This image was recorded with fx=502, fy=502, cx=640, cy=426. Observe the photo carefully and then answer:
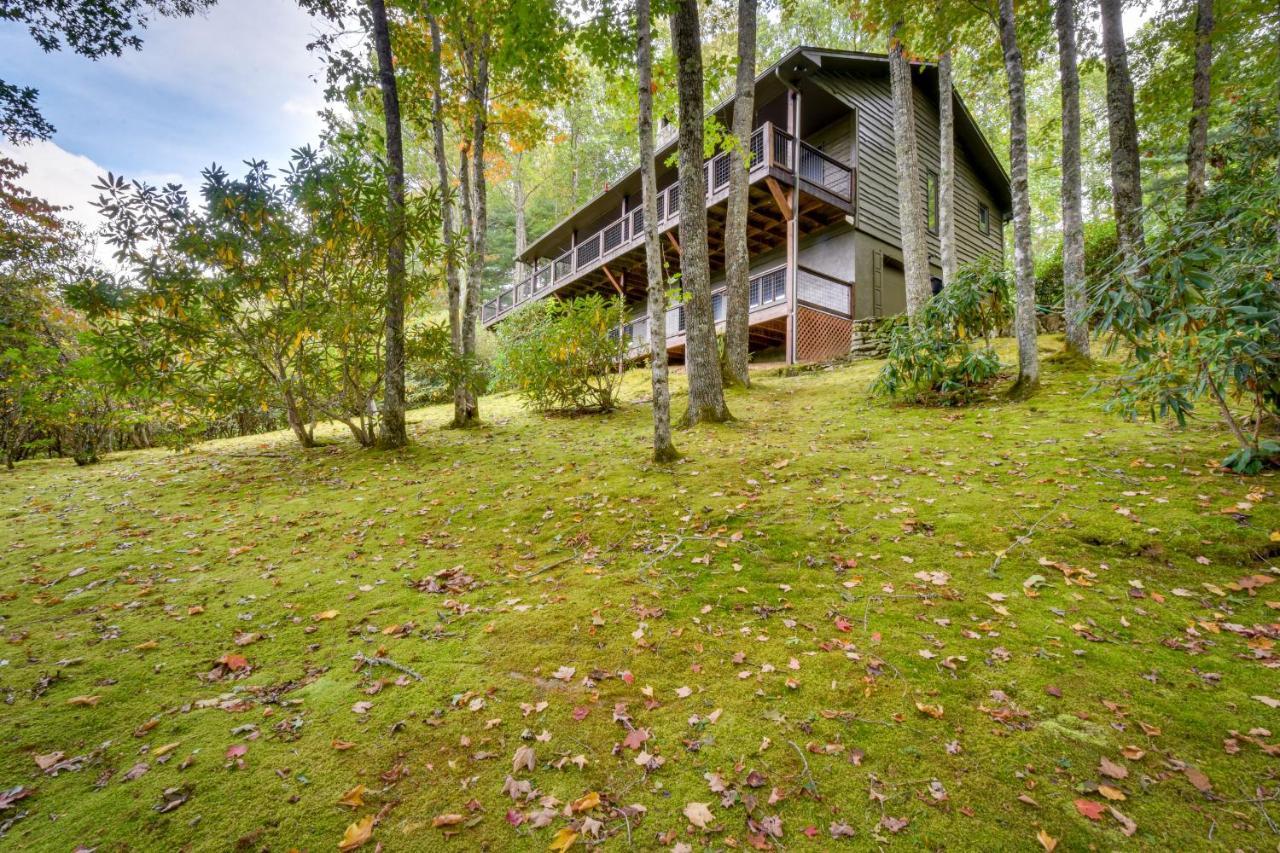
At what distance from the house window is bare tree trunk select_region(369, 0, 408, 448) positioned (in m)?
15.2

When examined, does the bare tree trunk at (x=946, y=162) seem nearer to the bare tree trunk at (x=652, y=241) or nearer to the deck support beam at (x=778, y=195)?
the deck support beam at (x=778, y=195)

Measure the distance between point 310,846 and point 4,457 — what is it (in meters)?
12.8

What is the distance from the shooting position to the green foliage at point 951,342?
7176 millimetres

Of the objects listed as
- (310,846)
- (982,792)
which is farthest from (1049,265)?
(310,846)

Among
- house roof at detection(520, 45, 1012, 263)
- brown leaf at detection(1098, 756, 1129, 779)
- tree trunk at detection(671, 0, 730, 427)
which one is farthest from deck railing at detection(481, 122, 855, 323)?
brown leaf at detection(1098, 756, 1129, 779)

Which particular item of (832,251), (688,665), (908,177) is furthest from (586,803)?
(832,251)

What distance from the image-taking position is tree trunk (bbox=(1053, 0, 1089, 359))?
7.00 meters

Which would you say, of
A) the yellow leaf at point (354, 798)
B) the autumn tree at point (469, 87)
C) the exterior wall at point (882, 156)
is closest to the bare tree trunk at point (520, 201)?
the autumn tree at point (469, 87)

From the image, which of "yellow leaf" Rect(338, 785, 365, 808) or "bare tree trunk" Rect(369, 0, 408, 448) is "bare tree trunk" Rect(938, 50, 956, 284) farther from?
"yellow leaf" Rect(338, 785, 365, 808)

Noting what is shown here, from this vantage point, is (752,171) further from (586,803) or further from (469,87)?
(586,803)

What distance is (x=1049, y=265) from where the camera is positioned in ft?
44.2

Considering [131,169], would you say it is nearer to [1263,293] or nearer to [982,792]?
[982,792]

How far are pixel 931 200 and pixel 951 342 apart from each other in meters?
11.3

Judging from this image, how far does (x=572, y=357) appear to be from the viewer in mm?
9070
